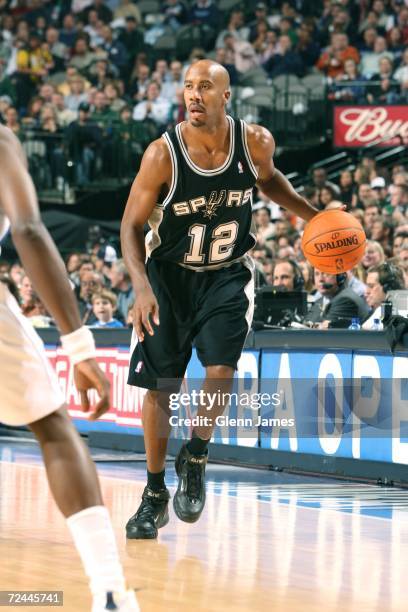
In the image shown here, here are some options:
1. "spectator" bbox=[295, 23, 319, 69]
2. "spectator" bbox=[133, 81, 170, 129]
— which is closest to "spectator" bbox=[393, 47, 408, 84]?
"spectator" bbox=[295, 23, 319, 69]

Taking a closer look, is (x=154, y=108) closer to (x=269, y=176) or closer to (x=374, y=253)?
(x=374, y=253)

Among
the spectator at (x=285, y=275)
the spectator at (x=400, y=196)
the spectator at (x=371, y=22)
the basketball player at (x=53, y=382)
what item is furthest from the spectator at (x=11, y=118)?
the basketball player at (x=53, y=382)

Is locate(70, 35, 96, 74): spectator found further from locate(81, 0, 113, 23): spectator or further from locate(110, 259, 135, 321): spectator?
locate(110, 259, 135, 321): spectator

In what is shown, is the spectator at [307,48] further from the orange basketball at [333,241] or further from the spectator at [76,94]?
the orange basketball at [333,241]

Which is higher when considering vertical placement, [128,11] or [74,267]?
[128,11]

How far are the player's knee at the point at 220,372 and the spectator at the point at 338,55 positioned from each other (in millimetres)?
12683

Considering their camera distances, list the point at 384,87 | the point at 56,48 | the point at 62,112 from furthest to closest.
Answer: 1. the point at 56,48
2. the point at 62,112
3. the point at 384,87

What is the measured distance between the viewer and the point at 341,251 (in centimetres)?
687

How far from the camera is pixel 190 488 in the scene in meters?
6.37

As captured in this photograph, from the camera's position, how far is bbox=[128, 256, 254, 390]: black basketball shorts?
20.9 feet

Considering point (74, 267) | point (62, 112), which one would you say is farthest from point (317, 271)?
point (62, 112)

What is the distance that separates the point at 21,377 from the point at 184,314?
2.91 metres

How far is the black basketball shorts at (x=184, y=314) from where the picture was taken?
638 centimetres

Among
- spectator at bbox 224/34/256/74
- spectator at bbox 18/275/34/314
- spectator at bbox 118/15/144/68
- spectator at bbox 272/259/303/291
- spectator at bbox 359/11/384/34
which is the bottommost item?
spectator at bbox 18/275/34/314
